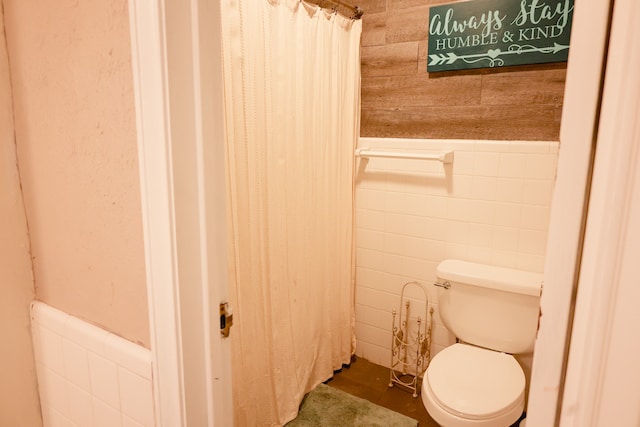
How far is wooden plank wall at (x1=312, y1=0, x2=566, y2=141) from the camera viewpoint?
1.86 m

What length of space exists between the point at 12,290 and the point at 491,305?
1758 mm

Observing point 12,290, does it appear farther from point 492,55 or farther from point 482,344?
point 492,55

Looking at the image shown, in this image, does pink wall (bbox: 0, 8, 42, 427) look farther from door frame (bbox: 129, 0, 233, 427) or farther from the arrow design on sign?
the arrow design on sign

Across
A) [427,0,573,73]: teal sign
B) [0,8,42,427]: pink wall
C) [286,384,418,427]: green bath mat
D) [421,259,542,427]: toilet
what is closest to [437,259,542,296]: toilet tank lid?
[421,259,542,427]: toilet

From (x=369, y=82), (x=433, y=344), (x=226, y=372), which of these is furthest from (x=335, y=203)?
(x=226, y=372)

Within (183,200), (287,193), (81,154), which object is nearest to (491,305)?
(287,193)

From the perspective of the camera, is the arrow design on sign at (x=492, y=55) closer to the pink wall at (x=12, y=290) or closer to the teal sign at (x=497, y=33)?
the teal sign at (x=497, y=33)

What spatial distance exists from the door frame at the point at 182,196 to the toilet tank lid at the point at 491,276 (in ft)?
4.38

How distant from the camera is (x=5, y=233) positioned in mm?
1028

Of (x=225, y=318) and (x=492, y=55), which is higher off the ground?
(x=492, y=55)

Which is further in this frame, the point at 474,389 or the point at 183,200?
the point at 474,389

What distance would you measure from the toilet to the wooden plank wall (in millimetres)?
661

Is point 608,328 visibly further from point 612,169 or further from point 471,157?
point 471,157

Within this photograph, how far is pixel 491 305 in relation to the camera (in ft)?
6.21
